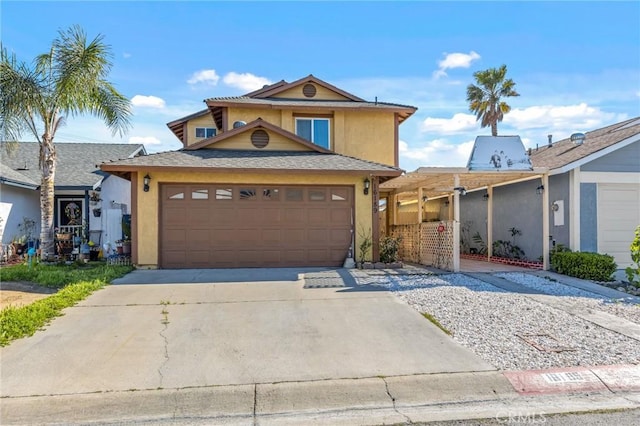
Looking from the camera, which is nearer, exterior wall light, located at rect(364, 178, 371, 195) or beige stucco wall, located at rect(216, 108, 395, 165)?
exterior wall light, located at rect(364, 178, 371, 195)

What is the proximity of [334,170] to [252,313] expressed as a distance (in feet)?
17.2

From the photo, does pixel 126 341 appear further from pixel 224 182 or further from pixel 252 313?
pixel 224 182

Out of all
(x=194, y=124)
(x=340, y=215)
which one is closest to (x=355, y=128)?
(x=340, y=215)

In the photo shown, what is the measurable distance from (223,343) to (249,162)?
6506 mm

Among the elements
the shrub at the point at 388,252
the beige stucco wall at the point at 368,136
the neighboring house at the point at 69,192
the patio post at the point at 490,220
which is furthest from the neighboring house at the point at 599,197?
the neighboring house at the point at 69,192

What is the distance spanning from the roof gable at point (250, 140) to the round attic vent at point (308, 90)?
3474 millimetres

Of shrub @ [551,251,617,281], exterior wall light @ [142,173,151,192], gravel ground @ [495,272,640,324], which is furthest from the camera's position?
exterior wall light @ [142,173,151,192]

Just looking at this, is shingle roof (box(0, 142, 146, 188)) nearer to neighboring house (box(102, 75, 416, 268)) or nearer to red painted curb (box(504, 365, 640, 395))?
neighboring house (box(102, 75, 416, 268))

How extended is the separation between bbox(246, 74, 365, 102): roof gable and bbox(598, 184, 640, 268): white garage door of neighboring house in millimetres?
8589

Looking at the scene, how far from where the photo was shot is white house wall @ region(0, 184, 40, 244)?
46.8ft

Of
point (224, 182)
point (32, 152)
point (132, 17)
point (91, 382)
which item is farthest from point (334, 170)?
point (32, 152)

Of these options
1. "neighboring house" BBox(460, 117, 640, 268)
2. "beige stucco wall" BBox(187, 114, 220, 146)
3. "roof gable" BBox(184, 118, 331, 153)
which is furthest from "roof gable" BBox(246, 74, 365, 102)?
"neighboring house" BBox(460, 117, 640, 268)

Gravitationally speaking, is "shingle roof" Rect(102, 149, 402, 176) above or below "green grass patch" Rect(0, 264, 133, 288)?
above

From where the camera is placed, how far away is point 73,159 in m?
17.7
